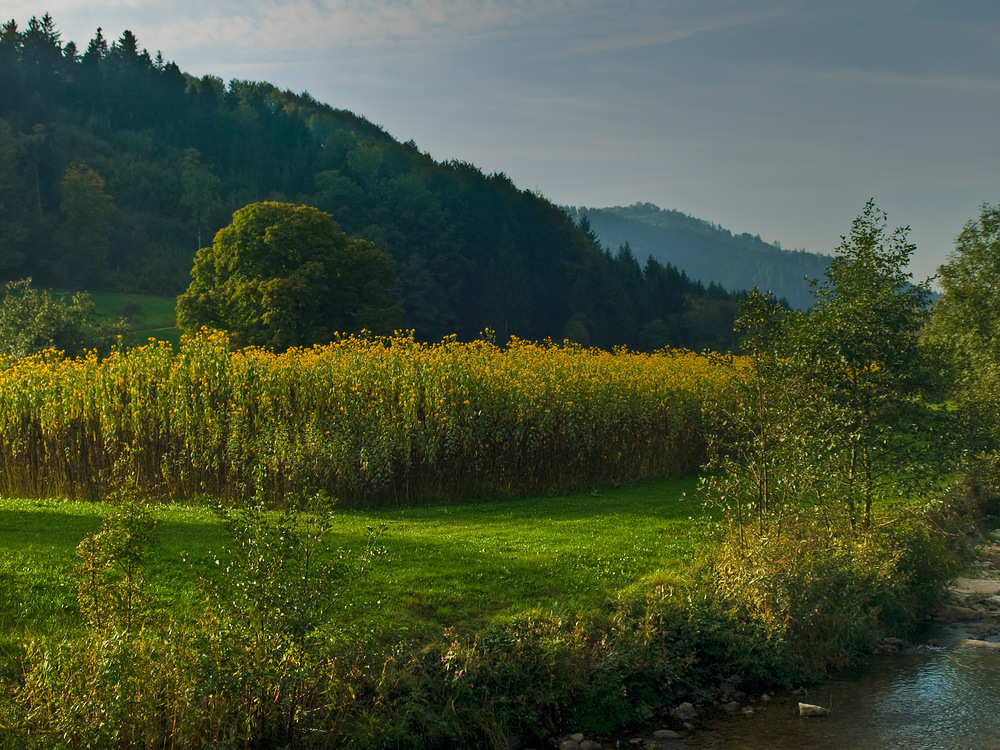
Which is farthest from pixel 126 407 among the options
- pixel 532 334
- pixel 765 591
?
pixel 532 334

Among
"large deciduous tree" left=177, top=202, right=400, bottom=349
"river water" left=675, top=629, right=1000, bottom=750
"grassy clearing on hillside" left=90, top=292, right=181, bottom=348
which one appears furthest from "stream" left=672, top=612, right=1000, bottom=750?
"grassy clearing on hillside" left=90, top=292, right=181, bottom=348

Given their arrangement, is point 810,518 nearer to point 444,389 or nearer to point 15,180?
point 444,389

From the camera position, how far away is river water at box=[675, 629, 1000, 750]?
7.15m

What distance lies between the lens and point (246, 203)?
271 feet

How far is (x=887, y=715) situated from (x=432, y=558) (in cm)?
528

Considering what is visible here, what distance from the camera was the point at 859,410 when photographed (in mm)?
11188

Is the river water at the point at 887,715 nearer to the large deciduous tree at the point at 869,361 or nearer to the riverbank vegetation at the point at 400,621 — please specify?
the riverbank vegetation at the point at 400,621

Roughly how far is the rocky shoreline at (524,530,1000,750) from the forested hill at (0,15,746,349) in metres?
55.6

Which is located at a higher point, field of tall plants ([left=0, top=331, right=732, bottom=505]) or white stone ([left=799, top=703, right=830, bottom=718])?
field of tall plants ([left=0, top=331, right=732, bottom=505])

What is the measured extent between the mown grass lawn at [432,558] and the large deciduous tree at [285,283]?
1109 inches

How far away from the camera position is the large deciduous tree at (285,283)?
40406 millimetres

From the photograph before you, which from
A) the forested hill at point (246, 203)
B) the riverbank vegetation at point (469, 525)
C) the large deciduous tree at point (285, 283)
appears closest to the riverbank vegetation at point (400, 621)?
the riverbank vegetation at point (469, 525)

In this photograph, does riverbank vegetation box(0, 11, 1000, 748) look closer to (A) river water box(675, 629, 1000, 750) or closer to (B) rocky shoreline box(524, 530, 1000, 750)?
(B) rocky shoreline box(524, 530, 1000, 750)

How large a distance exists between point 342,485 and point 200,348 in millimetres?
4481
